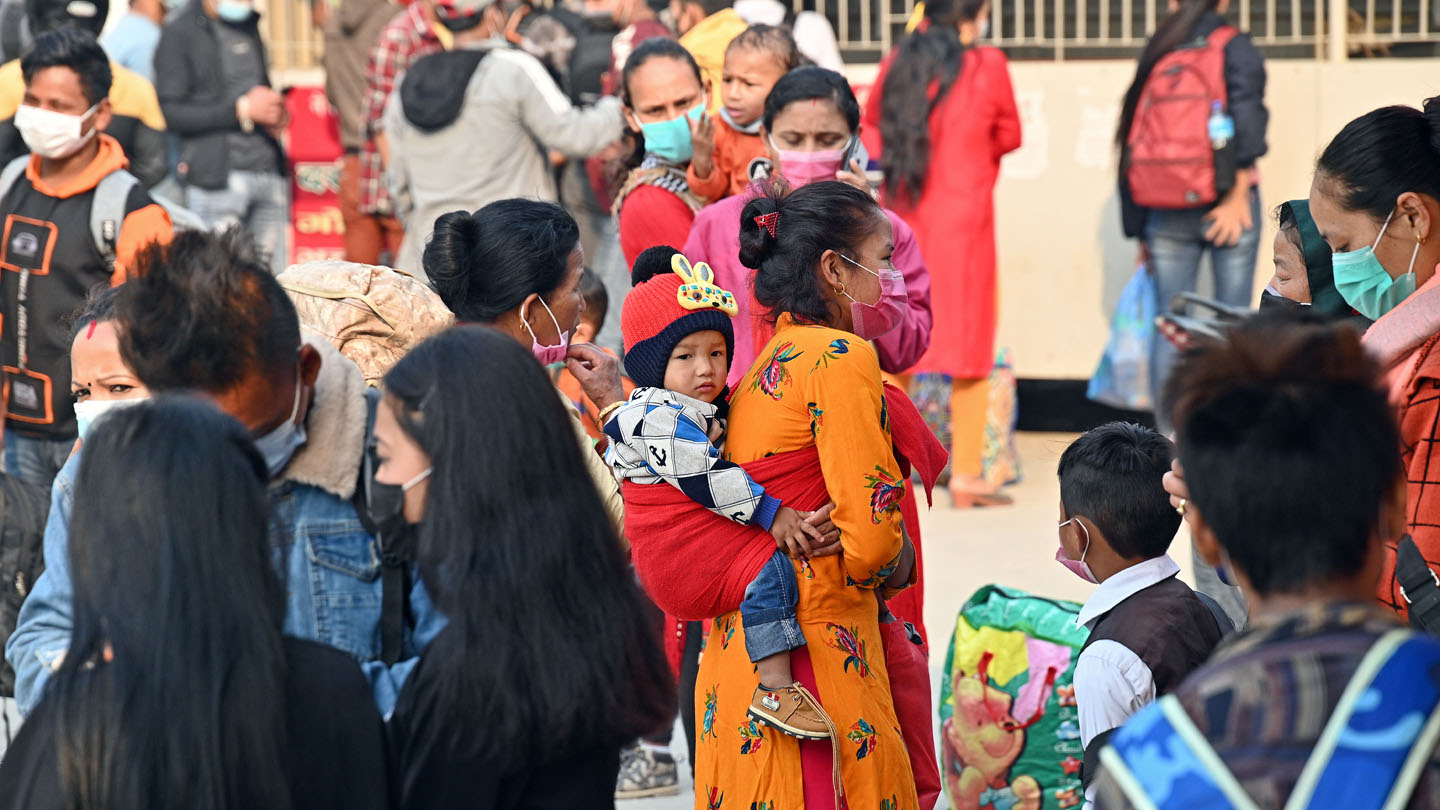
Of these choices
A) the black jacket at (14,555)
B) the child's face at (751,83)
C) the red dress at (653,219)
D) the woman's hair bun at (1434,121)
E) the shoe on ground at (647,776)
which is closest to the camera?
the woman's hair bun at (1434,121)

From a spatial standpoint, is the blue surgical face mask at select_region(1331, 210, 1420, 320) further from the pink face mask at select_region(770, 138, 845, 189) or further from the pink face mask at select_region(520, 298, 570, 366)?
the pink face mask at select_region(770, 138, 845, 189)

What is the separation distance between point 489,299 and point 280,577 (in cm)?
126

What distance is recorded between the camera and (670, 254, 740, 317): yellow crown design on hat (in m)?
Answer: 2.95

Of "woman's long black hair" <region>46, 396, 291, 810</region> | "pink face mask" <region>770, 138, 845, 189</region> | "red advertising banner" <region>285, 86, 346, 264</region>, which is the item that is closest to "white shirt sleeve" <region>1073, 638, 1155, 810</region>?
"woman's long black hair" <region>46, 396, 291, 810</region>

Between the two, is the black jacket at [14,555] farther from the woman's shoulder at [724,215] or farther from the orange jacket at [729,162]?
the orange jacket at [729,162]

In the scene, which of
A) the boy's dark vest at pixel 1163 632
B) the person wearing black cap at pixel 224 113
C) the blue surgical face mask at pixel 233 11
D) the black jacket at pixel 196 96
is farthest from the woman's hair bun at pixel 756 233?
the blue surgical face mask at pixel 233 11

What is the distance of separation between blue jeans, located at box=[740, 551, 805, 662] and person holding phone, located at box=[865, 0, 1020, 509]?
14.0 ft

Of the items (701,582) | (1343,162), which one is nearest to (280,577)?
(701,582)

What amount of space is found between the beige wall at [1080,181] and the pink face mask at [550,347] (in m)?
5.62

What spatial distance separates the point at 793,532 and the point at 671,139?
2.06 m

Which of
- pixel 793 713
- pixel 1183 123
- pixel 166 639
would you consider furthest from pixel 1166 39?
pixel 166 639

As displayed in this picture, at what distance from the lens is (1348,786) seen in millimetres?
Result: 1447

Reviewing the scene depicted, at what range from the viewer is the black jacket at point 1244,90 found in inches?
272

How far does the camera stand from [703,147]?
176 inches
